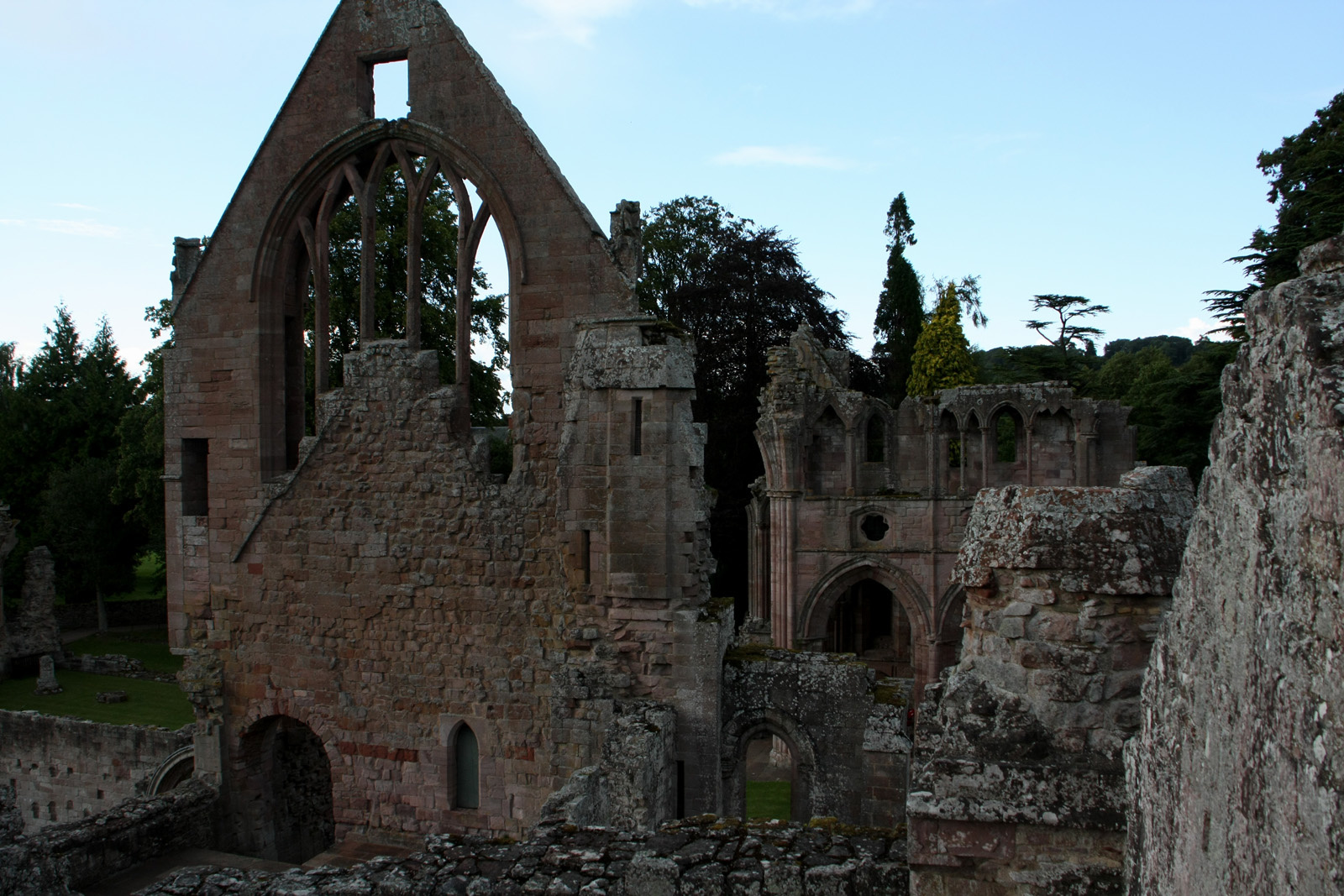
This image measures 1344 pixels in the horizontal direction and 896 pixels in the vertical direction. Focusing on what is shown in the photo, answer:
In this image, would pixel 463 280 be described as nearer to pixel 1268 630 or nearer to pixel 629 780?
pixel 629 780

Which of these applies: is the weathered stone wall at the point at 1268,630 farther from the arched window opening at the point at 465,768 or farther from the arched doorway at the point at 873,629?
the arched doorway at the point at 873,629

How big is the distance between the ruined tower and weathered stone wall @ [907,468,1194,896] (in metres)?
4.74

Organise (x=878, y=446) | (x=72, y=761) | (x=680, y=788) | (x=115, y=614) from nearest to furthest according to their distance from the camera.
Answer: (x=680, y=788)
(x=72, y=761)
(x=878, y=446)
(x=115, y=614)

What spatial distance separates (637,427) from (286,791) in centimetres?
665

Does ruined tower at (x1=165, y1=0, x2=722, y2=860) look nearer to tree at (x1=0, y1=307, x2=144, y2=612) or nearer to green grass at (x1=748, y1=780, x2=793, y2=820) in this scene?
green grass at (x1=748, y1=780, x2=793, y2=820)

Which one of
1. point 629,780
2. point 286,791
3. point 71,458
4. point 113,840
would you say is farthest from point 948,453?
point 71,458

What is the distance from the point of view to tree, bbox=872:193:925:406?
32281 mm

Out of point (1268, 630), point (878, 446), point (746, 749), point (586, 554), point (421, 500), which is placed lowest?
point (746, 749)

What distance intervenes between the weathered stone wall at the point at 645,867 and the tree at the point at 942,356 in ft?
81.3

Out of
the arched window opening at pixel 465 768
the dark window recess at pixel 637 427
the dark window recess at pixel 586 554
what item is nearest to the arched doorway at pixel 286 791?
the arched window opening at pixel 465 768

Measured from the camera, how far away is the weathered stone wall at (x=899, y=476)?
2047cm

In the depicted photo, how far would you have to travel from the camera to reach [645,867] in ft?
17.3

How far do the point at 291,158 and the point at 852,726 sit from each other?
8.16 m

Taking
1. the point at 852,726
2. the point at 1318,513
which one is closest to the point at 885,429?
the point at 852,726
